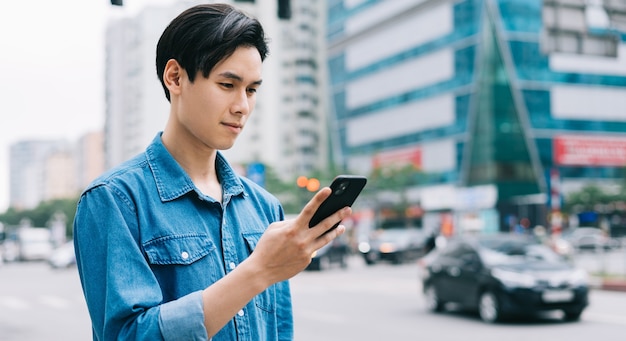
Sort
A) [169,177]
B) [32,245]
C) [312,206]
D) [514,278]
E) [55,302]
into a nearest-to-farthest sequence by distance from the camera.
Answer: [312,206]
[169,177]
[514,278]
[55,302]
[32,245]

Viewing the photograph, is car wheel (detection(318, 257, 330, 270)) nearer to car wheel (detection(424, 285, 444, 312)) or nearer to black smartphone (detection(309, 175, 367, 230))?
car wheel (detection(424, 285, 444, 312))

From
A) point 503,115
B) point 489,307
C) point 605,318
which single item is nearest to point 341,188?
point 489,307

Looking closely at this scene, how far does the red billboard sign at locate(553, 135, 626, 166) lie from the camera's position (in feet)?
198

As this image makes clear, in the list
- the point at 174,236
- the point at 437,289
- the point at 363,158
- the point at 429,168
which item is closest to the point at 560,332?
the point at 437,289

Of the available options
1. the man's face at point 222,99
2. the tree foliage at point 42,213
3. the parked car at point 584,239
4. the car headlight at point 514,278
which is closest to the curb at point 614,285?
the car headlight at point 514,278

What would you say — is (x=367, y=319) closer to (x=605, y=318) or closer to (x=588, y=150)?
(x=605, y=318)

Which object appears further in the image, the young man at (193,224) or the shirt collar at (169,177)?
the shirt collar at (169,177)

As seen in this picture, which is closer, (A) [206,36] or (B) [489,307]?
(A) [206,36]

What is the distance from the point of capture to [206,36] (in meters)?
1.74

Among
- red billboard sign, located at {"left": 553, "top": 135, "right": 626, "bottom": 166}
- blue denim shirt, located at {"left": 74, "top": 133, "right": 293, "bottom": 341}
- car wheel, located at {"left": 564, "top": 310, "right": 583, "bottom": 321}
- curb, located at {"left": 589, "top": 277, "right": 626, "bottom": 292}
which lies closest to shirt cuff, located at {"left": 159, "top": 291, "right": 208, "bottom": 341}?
blue denim shirt, located at {"left": 74, "top": 133, "right": 293, "bottom": 341}

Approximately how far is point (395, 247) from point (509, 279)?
21277mm

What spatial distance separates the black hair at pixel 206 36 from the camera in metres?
1.73

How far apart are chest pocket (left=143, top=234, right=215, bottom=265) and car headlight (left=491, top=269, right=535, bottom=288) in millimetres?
11436

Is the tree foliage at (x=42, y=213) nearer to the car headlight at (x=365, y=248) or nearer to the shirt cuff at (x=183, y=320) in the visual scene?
the car headlight at (x=365, y=248)
